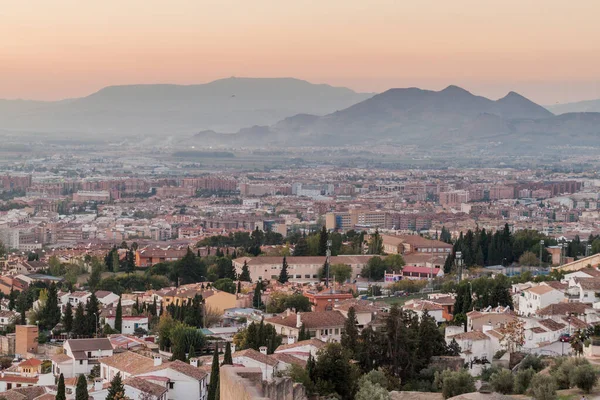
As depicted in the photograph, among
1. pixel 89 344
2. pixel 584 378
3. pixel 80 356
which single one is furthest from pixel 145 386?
pixel 584 378

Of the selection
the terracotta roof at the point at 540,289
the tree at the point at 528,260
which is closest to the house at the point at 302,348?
the terracotta roof at the point at 540,289

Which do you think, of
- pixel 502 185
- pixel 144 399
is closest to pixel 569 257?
pixel 144 399

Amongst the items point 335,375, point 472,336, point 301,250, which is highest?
point 335,375

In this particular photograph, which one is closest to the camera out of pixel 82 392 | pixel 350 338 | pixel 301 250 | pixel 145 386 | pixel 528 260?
pixel 82 392

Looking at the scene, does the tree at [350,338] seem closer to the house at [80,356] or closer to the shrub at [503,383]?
the shrub at [503,383]

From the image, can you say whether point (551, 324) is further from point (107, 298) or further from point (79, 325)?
point (107, 298)

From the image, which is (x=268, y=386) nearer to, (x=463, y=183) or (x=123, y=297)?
(x=123, y=297)
